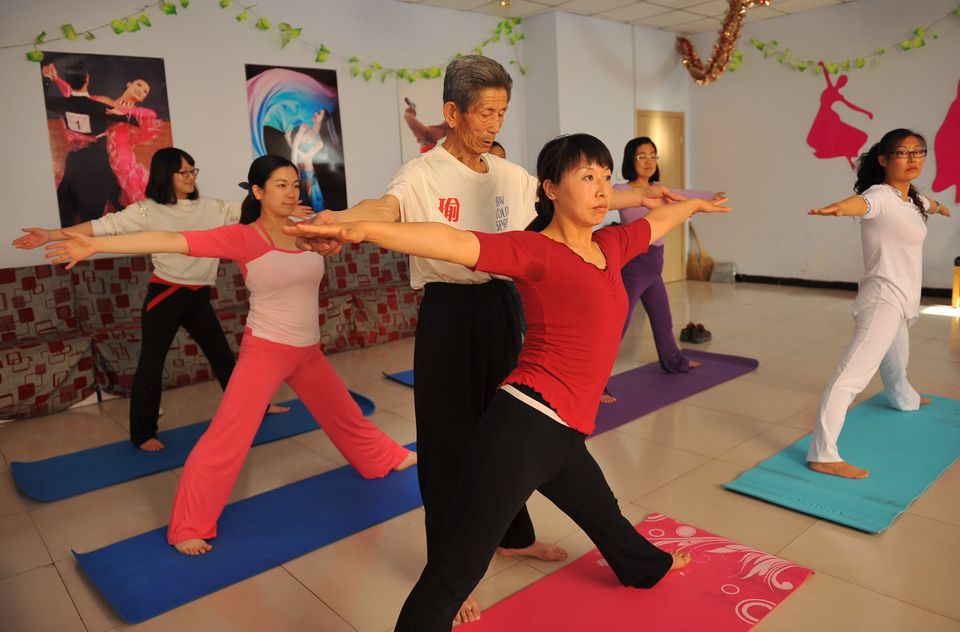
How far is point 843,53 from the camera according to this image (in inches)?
289

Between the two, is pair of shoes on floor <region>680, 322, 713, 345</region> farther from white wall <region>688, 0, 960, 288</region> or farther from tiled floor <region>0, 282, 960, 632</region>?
white wall <region>688, 0, 960, 288</region>

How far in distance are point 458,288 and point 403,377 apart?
117 inches

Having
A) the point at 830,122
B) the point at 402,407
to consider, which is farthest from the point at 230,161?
the point at 830,122

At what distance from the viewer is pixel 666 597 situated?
6.96 ft

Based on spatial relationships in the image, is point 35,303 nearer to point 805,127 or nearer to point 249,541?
point 249,541

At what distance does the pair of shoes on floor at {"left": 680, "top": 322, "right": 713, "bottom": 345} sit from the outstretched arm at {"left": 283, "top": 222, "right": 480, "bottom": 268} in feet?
14.3

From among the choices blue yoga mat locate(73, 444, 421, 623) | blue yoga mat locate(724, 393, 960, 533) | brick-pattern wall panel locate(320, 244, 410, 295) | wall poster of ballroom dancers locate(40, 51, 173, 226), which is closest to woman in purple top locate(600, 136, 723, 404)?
blue yoga mat locate(724, 393, 960, 533)

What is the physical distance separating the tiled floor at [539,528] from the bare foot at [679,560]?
298 mm

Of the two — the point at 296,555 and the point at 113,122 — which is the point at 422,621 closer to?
the point at 296,555

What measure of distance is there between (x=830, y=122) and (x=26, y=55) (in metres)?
7.28

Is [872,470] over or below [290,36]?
below

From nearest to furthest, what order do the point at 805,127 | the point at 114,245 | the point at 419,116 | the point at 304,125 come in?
the point at 114,245 < the point at 304,125 < the point at 419,116 < the point at 805,127

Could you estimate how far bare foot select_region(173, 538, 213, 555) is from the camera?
2570mm

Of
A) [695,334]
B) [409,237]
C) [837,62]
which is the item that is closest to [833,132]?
[837,62]
